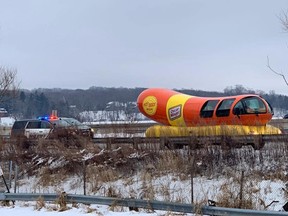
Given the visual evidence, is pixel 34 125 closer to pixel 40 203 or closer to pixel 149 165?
pixel 149 165

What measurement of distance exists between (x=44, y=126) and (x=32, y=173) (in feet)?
36.6

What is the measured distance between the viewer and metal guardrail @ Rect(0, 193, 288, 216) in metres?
9.10

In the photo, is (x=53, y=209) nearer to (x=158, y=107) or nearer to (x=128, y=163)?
(x=128, y=163)

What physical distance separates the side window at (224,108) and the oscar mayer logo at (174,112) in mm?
2095

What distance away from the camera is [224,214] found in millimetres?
9297

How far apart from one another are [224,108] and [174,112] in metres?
2.59

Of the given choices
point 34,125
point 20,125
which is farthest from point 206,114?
point 20,125

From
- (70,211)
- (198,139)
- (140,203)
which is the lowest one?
(70,211)

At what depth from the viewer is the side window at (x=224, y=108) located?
66.5 feet

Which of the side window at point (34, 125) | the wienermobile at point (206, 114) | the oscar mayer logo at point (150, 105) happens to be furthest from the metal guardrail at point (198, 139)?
the side window at point (34, 125)

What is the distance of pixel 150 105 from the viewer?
23359mm

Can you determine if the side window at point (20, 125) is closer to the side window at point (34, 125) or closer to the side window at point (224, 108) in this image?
the side window at point (34, 125)

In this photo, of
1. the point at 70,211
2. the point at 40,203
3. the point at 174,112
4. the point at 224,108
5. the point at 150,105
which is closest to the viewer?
the point at 70,211

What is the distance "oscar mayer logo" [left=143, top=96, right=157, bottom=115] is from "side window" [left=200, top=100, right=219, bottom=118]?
287 centimetres
